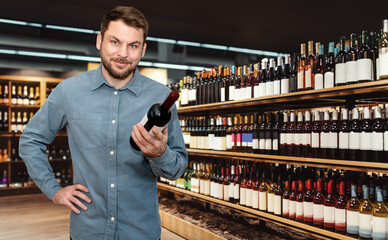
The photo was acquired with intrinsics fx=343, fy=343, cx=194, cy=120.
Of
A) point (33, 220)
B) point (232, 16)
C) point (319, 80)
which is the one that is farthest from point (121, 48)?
point (33, 220)

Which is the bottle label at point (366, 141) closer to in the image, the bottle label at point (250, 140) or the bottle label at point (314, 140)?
the bottle label at point (314, 140)

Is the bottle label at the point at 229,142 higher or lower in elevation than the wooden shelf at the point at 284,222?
higher

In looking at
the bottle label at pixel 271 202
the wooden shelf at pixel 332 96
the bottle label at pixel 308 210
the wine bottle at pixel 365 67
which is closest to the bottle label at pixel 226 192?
the bottle label at pixel 271 202

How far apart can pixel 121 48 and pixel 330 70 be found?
5.93ft

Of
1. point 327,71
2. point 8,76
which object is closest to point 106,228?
point 327,71

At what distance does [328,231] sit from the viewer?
2.38 m

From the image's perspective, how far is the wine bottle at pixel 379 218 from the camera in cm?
210

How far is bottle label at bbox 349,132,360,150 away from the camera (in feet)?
7.43

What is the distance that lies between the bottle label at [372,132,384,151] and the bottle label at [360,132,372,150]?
0.03 metres

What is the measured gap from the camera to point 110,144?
4.28 feet

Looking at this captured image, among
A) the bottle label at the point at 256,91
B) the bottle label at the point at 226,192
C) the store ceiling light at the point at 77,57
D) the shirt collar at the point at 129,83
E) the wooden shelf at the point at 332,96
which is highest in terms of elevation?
the store ceiling light at the point at 77,57

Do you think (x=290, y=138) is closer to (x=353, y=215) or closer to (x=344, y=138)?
(x=344, y=138)

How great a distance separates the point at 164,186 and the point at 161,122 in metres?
3.77

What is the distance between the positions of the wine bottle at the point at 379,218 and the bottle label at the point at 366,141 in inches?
10.3
